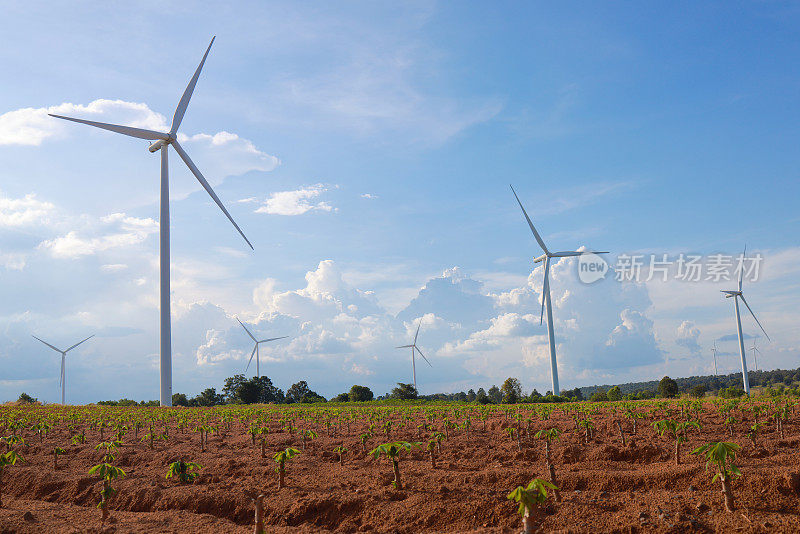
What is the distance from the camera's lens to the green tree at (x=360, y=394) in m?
110

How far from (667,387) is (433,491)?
3060 inches

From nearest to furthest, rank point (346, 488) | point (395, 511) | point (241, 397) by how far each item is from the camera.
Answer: point (395, 511)
point (346, 488)
point (241, 397)

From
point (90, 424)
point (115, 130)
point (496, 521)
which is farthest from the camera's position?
point (115, 130)

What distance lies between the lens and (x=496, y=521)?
13.3 m

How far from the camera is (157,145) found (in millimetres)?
75875

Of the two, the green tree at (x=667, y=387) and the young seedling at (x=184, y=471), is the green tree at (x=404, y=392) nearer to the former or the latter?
the green tree at (x=667, y=387)

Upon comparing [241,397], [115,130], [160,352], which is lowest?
[241,397]

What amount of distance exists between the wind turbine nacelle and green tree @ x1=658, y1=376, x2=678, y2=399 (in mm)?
80778

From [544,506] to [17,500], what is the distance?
1871 cm

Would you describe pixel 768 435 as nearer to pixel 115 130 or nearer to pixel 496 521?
pixel 496 521

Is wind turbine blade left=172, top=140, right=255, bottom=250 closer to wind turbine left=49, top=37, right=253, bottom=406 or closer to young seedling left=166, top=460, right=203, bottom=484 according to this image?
wind turbine left=49, top=37, right=253, bottom=406

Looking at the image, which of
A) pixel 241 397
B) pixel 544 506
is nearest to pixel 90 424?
pixel 544 506

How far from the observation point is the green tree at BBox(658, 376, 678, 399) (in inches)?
3186

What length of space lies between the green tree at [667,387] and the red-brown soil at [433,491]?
60.0 meters
